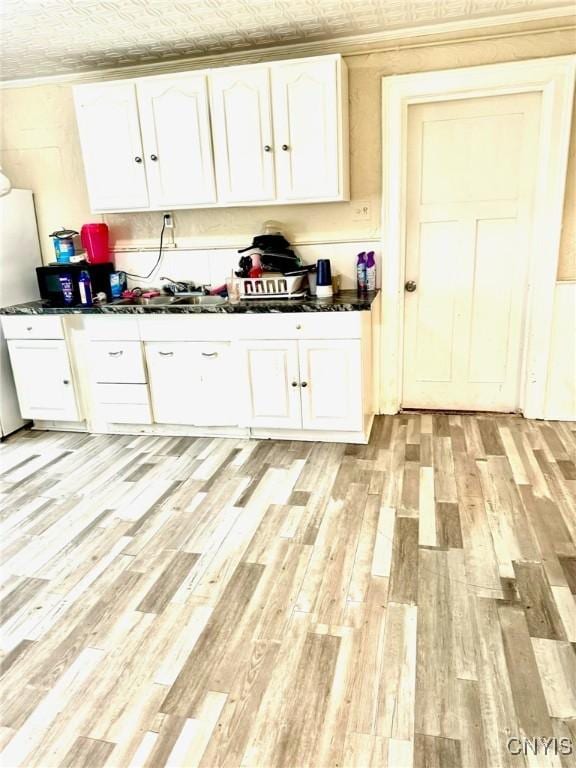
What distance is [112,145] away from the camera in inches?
130

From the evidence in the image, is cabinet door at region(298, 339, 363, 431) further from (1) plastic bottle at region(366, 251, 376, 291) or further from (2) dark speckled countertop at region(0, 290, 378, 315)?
(1) plastic bottle at region(366, 251, 376, 291)

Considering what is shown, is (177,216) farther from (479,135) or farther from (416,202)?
(479,135)

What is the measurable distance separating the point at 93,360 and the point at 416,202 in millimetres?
2334

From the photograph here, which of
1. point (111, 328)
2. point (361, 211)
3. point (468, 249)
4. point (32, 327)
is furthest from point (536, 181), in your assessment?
point (32, 327)

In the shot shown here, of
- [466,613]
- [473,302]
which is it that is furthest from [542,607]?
[473,302]

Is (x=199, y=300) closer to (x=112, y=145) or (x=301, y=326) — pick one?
(x=301, y=326)

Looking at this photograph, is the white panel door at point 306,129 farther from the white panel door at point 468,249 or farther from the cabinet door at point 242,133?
the white panel door at point 468,249

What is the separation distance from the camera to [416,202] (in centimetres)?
337

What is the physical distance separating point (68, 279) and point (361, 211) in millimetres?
1991

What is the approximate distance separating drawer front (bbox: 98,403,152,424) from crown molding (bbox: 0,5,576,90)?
2189 mm

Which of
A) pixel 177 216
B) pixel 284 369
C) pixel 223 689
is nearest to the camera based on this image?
pixel 223 689

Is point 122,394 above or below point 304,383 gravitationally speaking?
below

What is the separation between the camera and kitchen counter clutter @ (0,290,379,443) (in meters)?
3.06

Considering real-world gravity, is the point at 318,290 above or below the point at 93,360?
above
